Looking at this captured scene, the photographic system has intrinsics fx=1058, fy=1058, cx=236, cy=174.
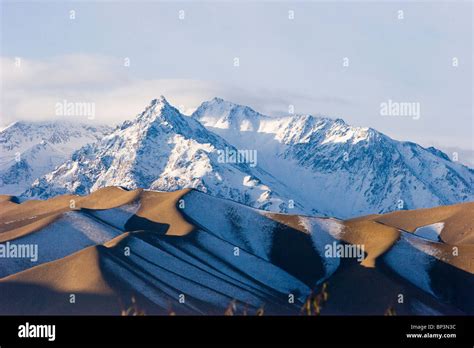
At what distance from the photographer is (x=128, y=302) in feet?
626
